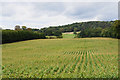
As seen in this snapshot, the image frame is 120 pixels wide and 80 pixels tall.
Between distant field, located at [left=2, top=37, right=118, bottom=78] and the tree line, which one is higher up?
the tree line

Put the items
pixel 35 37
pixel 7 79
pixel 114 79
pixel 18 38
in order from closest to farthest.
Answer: pixel 114 79 → pixel 7 79 → pixel 18 38 → pixel 35 37

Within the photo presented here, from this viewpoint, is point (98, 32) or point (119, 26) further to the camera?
point (98, 32)

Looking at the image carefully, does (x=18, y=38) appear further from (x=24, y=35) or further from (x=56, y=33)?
(x=56, y=33)

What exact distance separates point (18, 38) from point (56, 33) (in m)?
60.2

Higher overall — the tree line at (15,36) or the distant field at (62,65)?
the tree line at (15,36)

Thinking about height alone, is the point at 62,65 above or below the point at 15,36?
below

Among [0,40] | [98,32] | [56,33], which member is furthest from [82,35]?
[0,40]

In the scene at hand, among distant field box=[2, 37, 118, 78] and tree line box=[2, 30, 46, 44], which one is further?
tree line box=[2, 30, 46, 44]

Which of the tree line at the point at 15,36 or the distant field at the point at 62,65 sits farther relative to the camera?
the tree line at the point at 15,36

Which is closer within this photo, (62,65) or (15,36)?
(62,65)

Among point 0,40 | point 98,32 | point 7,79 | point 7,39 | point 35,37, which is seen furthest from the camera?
point 98,32

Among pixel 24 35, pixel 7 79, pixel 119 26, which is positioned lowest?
pixel 7 79

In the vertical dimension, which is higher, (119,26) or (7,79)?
(119,26)

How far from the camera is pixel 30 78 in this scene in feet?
35.9
